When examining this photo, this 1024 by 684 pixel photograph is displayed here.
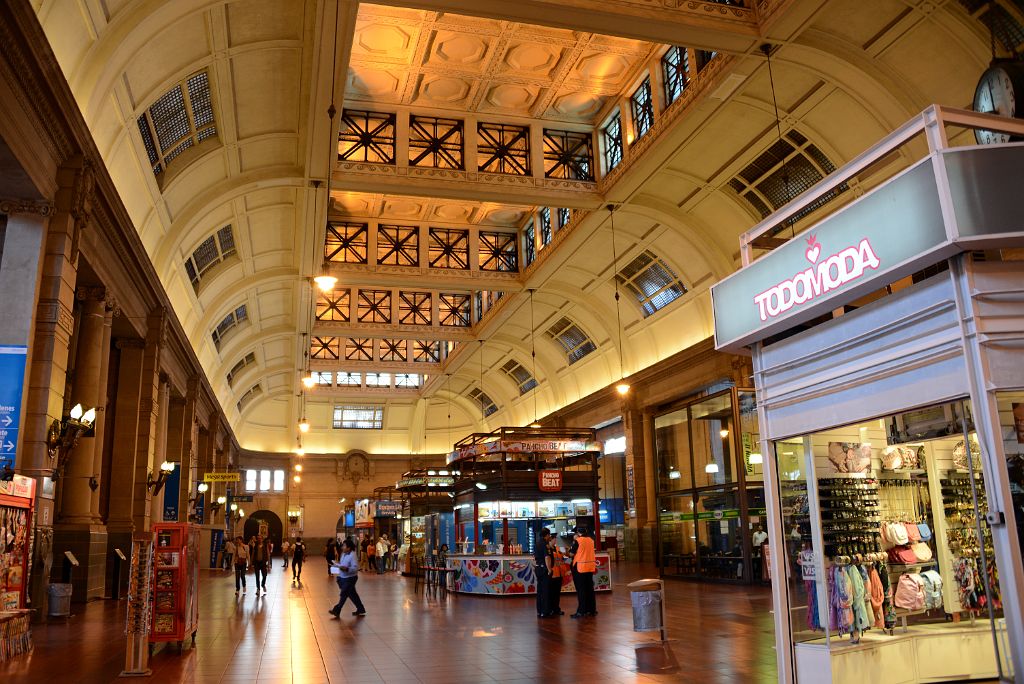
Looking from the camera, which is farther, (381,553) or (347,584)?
(381,553)

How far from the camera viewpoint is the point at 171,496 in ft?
73.7

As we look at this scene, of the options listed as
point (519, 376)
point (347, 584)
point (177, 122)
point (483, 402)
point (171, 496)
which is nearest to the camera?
point (347, 584)

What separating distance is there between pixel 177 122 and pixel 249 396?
2804 cm

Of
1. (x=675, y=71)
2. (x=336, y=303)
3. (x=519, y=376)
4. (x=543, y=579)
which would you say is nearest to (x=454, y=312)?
(x=336, y=303)

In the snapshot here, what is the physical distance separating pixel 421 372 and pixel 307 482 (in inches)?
557

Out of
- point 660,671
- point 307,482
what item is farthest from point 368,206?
point 307,482

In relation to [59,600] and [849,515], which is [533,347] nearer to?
[59,600]

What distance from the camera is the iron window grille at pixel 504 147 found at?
18547 mm

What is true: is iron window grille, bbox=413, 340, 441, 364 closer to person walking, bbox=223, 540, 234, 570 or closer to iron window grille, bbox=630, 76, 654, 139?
person walking, bbox=223, 540, 234, 570

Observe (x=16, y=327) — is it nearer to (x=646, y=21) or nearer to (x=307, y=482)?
(x=646, y=21)

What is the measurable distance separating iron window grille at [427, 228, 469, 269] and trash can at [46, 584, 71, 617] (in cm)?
1438

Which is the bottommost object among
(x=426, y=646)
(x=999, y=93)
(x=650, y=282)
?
(x=426, y=646)

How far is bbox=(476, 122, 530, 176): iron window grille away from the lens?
18.5 m

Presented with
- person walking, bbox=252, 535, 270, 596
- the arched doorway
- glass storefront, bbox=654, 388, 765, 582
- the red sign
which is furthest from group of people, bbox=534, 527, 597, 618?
the arched doorway
